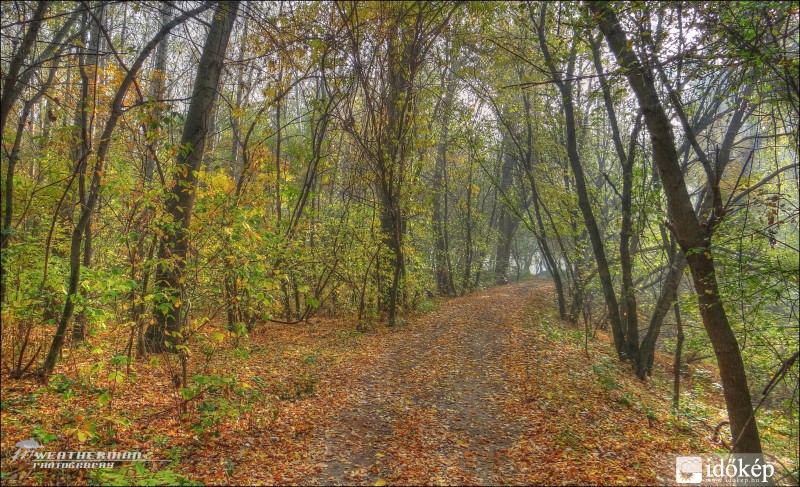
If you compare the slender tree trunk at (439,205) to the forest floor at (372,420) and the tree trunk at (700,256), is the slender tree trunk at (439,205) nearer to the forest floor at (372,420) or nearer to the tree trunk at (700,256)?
the forest floor at (372,420)

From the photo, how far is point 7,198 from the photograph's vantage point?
448 cm

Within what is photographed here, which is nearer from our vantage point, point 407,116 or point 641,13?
point 641,13

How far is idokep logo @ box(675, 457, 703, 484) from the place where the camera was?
4.84 m

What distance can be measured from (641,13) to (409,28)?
4.77 m

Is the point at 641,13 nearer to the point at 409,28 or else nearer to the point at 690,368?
the point at 409,28

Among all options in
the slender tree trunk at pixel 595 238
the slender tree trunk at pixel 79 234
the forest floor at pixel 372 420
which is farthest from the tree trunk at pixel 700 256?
the slender tree trunk at pixel 79 234

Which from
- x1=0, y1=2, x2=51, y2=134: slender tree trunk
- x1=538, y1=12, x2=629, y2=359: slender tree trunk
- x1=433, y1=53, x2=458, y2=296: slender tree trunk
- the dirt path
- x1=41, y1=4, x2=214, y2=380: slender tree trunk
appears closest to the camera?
x1=0, y1=2, x2=51, y2=134: slender tree trunk

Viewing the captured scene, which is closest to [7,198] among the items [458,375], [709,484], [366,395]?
[366,395]

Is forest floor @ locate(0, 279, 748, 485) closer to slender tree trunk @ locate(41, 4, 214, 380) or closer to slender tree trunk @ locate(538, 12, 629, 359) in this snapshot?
slender tree trunk @ locate(41, 4, 214, 380)

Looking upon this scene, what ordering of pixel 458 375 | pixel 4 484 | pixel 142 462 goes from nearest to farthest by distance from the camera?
pixel 4 484
pixel 142 462
pixel 458 375

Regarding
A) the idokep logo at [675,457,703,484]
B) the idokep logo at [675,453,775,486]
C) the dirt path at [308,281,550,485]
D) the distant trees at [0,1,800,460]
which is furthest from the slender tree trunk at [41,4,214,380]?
the idokep logo at [675,453,775,486]

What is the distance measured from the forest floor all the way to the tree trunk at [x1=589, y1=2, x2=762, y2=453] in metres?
1.11

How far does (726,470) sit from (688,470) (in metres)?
0.42

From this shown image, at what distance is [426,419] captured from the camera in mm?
6203
